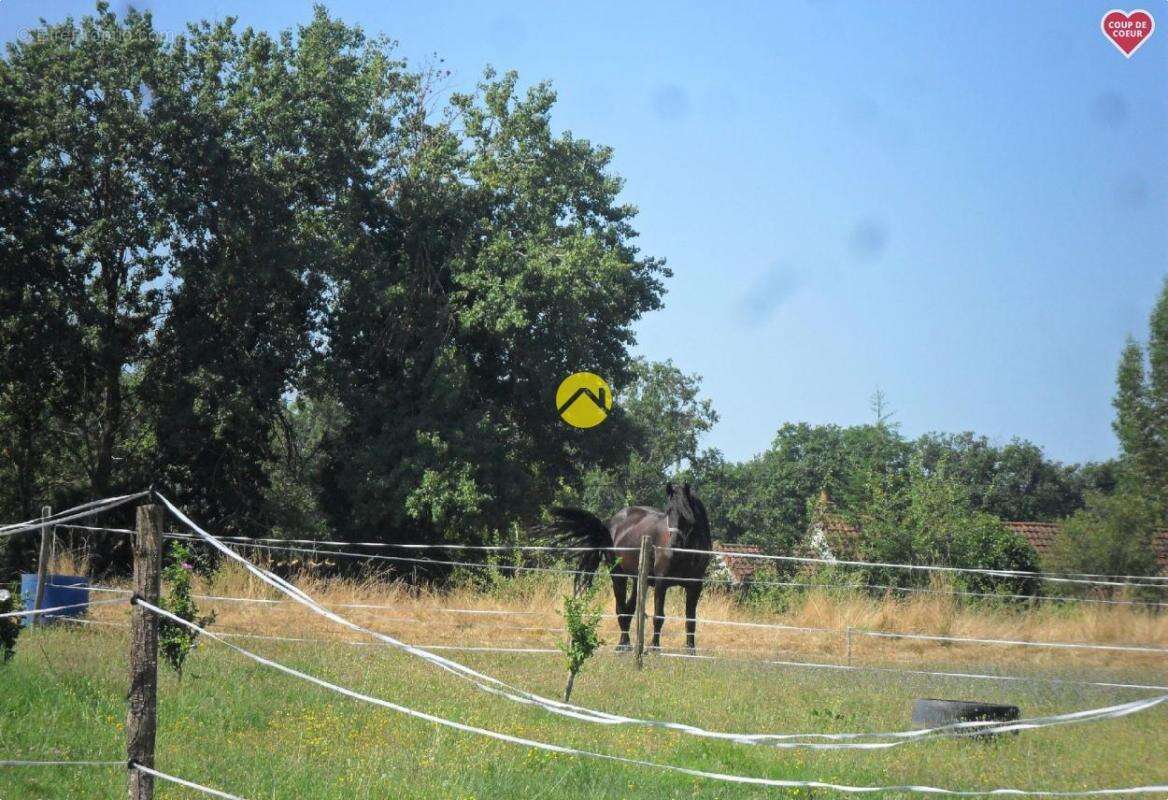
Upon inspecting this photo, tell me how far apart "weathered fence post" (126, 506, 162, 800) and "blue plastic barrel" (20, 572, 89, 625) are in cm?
701

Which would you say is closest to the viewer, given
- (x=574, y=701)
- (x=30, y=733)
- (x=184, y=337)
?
(x=30, y=733)

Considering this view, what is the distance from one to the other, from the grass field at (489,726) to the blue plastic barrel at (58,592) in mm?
515

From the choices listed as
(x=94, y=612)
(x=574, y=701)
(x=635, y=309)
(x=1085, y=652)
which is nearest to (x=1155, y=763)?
(x=574, y=701)

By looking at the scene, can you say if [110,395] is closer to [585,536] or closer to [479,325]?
[479,325]

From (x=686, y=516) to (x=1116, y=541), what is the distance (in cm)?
1733

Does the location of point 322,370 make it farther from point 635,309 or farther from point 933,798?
point 933,798

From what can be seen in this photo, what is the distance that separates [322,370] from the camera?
77.2 ft

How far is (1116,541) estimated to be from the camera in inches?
1043

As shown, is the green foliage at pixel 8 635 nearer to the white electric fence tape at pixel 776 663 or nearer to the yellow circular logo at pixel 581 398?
the white electric fence tape at pixel 776 663

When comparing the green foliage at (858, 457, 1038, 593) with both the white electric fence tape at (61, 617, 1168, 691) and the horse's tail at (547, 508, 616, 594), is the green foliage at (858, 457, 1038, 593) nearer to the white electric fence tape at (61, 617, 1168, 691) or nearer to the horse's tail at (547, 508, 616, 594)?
the horse's tail at (547, 508, 616, 594)

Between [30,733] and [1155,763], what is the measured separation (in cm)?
702

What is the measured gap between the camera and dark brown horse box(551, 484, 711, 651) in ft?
43.9

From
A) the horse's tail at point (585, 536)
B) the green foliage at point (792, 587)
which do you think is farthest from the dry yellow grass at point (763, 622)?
the horse's tail at point (585, 536)

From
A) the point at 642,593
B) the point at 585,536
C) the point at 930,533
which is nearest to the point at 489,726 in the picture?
the point at 642,593
